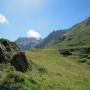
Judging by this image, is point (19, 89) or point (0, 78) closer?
point (19, 89)

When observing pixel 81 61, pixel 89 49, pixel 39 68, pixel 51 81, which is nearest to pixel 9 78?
pixel 51 81

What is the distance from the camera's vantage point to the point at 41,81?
3331 cm

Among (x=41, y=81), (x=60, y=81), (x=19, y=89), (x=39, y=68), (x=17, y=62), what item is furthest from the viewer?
(x=39, y=68)

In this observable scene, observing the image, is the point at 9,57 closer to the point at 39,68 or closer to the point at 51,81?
the point at 39,68

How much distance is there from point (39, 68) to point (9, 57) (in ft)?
17.2

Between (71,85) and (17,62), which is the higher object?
(17,62)

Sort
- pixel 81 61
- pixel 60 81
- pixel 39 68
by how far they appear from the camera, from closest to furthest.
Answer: pixel 60 81, pixel 39 68, pixel 81 61

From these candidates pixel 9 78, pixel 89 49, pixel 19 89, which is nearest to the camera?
pixel 19 89

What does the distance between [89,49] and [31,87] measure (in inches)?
3469

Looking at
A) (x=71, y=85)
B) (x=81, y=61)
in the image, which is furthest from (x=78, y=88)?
(x=81, y=61)

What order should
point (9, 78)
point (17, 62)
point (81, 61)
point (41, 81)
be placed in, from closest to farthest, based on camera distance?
point (9, 78), point (41, 81), point (17, 62), point (81, 61)

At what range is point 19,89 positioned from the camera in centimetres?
2828

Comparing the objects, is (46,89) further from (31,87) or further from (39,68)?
(39,68)

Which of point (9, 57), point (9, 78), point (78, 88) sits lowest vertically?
point (78, 88)
